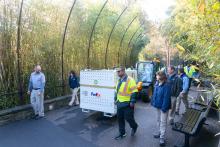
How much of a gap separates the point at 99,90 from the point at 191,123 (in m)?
2.76

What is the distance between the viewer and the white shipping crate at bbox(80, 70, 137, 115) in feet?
21.1

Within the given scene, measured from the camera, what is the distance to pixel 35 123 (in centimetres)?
648

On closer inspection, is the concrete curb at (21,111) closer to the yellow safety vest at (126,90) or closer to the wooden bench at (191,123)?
the yellow safety vest at (126,90)

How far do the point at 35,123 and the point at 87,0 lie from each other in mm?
7453

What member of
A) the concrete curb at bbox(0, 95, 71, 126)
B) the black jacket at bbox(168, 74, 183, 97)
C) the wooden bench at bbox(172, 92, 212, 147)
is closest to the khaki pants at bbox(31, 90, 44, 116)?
the concrete curb at bbox(0, 95, 71, 126)

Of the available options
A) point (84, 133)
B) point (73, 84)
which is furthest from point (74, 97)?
point (84, 133)

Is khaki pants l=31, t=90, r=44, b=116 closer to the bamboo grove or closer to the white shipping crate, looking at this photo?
the bamboo grove

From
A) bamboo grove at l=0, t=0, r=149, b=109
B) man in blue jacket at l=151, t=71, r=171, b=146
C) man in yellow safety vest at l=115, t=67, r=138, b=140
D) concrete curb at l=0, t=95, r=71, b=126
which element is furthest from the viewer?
bamboo grove at l=0, t=0, r=149, b=109

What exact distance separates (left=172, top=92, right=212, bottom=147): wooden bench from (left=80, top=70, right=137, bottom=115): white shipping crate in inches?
81.2

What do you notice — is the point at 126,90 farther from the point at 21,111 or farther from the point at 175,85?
the point at 21,111

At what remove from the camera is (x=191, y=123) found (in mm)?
4727

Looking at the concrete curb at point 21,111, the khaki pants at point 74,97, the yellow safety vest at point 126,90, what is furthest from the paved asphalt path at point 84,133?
the khaki pants at point 74,97

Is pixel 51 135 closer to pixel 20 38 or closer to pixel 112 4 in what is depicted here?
pixel 20 38

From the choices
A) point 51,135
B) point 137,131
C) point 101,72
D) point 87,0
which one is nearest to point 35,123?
point 51,135
